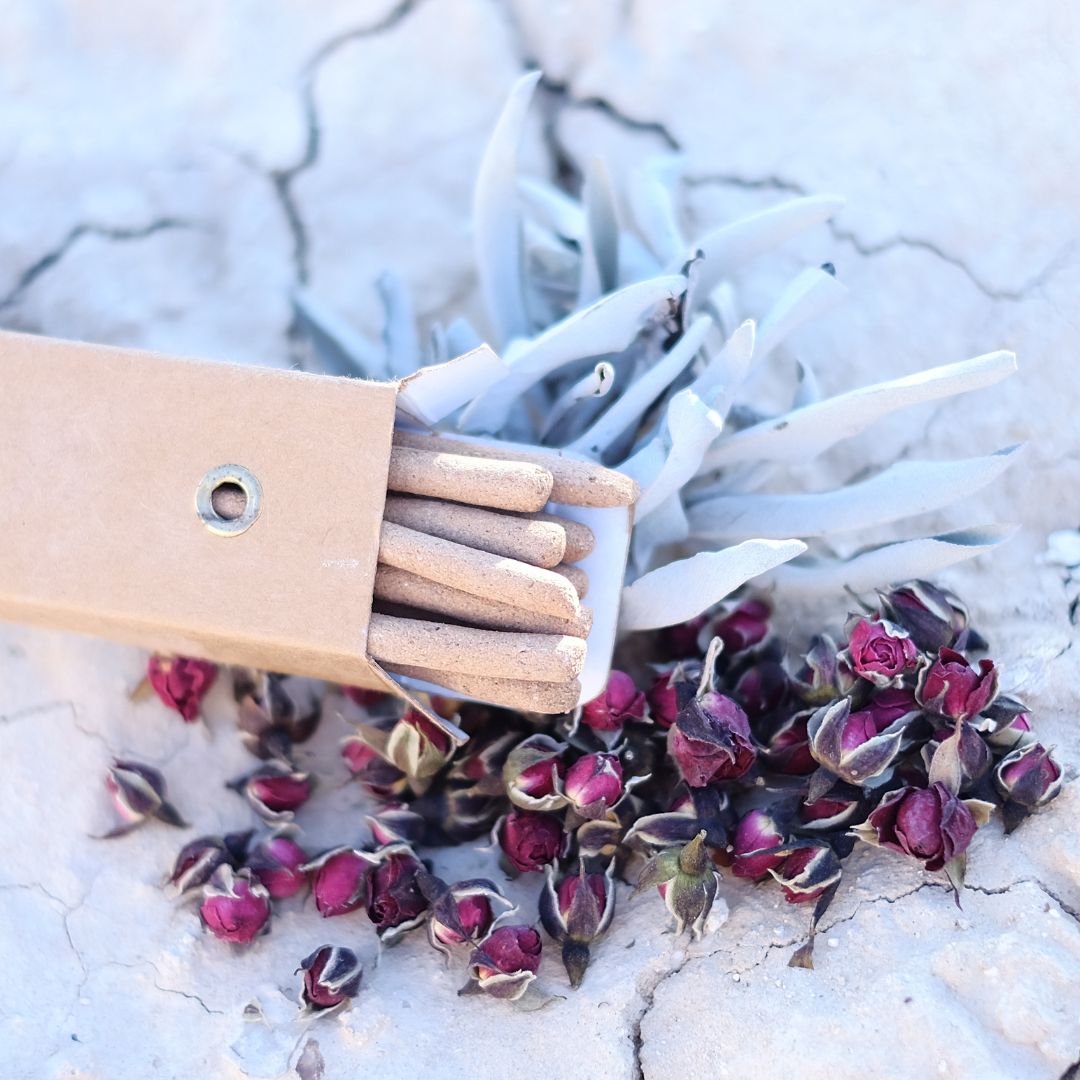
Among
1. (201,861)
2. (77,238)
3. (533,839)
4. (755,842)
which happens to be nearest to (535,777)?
(533,839)

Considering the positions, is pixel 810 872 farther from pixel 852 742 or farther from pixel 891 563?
pixel 891 563

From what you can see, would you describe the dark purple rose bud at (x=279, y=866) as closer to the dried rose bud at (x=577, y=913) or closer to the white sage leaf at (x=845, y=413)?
the dried rose bud at (x=577, y=913)

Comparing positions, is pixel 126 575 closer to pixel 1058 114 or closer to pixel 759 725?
pixel 759 725

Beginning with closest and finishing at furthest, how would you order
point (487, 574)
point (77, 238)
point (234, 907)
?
point (487, 574), point (234, 907), point (77, 238)

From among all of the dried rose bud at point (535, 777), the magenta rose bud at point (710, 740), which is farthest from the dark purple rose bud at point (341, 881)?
the magenta rose bud at point (710, 740)

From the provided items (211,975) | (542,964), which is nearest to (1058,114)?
(542,964)
